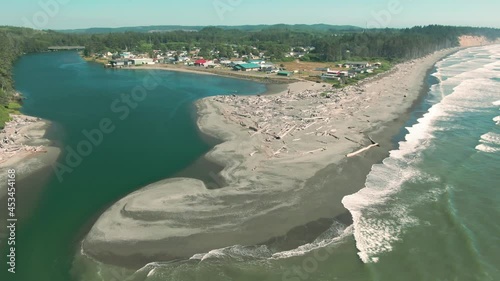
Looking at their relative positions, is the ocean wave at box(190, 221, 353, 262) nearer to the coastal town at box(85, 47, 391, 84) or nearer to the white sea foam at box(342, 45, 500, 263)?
the white sea foam at box(342, 45, 500, 263)

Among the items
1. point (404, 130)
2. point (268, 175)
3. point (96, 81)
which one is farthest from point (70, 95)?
point (404, 130)

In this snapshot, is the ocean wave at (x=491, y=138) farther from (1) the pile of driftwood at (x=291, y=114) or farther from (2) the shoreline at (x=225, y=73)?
(2) the shoreline at (x=225, y=73)

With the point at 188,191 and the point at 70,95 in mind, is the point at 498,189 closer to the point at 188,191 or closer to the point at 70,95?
the point at 188,191

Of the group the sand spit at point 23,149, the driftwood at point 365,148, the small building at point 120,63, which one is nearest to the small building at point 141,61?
the small building at point 120,63

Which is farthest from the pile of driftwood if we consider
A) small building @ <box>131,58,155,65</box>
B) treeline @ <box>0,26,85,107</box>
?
small building @ <box>131,58,155,65</box>

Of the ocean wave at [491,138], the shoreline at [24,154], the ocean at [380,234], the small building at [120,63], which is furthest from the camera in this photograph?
the small building at [120,63]
